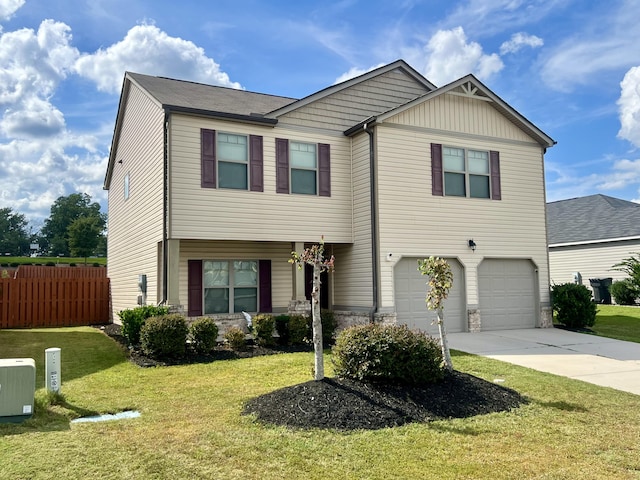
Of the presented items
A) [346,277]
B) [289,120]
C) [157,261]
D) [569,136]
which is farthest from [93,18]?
[569,136]

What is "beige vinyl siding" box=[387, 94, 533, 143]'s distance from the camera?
1386 cm

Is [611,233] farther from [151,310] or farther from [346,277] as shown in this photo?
[151,310]

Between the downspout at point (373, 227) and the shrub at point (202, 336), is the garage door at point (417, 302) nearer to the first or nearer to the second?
the downspout at point (373, 227)

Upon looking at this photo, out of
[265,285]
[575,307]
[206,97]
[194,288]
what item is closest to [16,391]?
[194,288]

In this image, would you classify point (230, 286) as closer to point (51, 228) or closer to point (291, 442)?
point (291, 442)

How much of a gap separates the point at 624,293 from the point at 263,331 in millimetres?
16999

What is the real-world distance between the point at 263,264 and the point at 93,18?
7767mm

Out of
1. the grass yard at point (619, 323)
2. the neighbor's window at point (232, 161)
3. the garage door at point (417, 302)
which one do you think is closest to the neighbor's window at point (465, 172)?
the garage door at point (417, 302)

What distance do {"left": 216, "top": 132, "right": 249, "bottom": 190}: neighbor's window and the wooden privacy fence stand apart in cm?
842

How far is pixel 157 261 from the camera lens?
1291cm

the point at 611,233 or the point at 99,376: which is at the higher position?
the point at 611,233

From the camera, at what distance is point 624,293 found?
69.7 ft

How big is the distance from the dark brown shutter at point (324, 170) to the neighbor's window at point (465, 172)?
321cm

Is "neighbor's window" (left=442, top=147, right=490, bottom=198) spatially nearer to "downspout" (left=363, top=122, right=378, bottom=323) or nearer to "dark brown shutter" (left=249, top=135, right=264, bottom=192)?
"downspout" (left=363, top=122, right=378, bottom=323)
